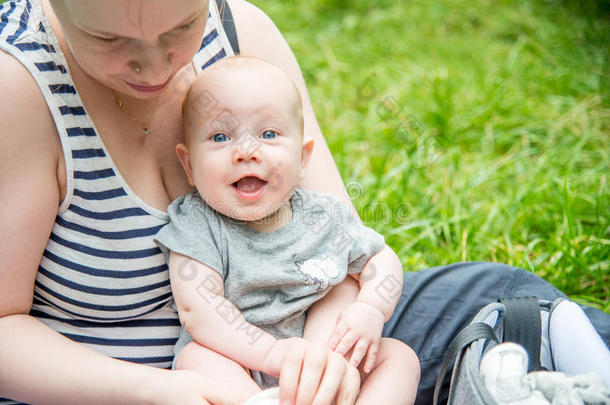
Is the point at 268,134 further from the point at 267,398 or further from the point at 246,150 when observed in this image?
the point at 267,398

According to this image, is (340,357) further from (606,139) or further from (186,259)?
(606,139)

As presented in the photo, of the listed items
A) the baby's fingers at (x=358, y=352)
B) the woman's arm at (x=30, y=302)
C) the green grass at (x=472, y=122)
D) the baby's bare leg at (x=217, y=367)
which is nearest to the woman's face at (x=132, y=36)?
the woman's arm at (x=30, y=302)

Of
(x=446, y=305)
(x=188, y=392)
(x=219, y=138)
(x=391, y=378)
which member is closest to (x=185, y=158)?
(x=219, y=138)

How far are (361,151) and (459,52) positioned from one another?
1.10m

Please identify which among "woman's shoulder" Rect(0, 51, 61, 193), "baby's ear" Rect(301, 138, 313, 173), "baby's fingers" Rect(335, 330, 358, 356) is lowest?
"baby's fingers" Rect(335, 330, 358, 356)

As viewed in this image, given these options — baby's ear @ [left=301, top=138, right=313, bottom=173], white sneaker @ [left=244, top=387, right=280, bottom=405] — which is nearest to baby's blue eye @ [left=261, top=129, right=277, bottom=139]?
baby's ear @ [left=301, top=138, right=313, bottom=173]

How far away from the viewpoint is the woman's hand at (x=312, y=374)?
37.2 inches

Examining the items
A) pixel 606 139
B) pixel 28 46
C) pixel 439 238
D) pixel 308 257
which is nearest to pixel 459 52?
pixel 606 139

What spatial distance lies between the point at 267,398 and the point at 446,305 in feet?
1.79

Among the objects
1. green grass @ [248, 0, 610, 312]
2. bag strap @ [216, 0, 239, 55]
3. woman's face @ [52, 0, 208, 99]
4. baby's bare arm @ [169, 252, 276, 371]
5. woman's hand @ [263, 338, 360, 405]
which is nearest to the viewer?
woman's face @ [52, 0, 208, 99]

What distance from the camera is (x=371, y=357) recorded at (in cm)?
108

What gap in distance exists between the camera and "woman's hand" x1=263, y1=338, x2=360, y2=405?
95 cm

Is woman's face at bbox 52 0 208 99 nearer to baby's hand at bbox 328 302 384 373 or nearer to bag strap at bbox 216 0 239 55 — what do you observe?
bag strap at bbox 216 0 239 55

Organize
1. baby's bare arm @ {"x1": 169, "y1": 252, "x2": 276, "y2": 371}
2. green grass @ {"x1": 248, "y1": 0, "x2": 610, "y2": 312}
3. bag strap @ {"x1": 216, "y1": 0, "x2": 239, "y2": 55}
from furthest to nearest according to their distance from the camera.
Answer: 1. green grass @ {"x1": 248, "y1": 0, "x2": 610, "y2": 312}
2. bag strap @ {"x1": 216, "y1": 0, "x2": 239, "y2": 55}
3. baby's bare arm @ {"x1": 169, "y1": 252, "x2": 276, "y2": 371}
